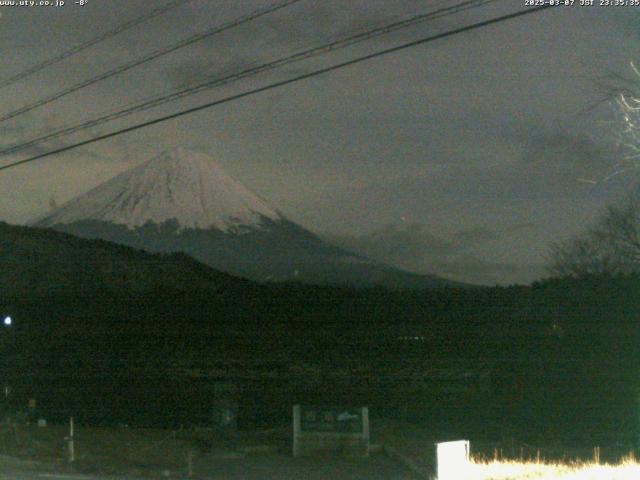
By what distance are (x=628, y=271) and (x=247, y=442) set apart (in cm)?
2913

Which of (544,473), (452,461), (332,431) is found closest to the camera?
(452,461)

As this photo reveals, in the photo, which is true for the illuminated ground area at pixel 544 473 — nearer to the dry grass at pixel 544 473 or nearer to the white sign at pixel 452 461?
the dry grass at pixel 544 473

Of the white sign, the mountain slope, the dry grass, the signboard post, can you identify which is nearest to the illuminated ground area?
the dry grass

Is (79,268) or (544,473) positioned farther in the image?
(79,268)

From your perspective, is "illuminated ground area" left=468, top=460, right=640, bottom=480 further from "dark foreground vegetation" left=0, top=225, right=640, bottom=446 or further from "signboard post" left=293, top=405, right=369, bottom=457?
"dark foreground vegetation" left=0, top=225, right=640, bottom=446

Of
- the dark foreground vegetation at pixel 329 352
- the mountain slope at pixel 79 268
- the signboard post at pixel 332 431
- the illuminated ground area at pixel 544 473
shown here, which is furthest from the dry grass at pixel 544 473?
the mountain slope at pixel 79 268

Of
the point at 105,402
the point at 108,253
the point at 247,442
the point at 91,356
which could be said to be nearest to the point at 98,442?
the point at 247,442

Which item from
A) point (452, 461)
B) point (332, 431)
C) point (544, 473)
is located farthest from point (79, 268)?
point (452, 461)

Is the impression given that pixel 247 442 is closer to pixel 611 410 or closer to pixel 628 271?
pixel 611 410

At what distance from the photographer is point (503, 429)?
32531 millimetres

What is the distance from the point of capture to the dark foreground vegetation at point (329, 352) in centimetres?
4131

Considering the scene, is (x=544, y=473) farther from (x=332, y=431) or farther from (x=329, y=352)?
(x=329, y=352)

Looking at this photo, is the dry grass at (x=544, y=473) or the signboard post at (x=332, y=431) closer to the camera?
the dry grass at (x=544, y=473)

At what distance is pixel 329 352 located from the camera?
2359 inches
